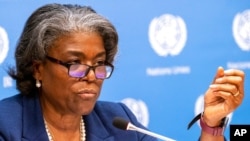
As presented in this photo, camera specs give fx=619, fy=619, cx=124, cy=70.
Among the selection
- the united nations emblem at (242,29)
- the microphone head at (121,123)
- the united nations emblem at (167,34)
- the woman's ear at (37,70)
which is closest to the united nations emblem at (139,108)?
the united nations emblem at (167,34)

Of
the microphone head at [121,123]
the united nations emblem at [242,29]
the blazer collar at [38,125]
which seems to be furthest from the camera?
the united nations emblem at [242,29]

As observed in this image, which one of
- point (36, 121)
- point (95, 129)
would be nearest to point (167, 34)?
point (95, 129)

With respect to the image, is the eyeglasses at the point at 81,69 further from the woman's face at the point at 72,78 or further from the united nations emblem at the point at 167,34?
the united nations emblem at the point at 167,34

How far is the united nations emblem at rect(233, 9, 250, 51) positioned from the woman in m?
1.24

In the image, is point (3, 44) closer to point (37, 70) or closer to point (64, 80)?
point (37, 70)

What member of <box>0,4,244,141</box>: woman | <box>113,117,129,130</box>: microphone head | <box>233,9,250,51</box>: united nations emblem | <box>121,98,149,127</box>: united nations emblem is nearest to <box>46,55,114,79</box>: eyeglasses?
<box>0,4,244,141</box>: woman

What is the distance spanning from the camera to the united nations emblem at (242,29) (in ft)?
9.52

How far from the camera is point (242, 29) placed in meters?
2.92

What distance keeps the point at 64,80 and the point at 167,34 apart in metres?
1.21

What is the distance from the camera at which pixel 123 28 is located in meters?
2.61

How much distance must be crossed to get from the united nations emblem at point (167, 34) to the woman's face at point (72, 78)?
1046 mm

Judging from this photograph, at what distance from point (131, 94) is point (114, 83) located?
0.33 ft

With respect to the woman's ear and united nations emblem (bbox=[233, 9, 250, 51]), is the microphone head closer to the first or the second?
the woman's ear

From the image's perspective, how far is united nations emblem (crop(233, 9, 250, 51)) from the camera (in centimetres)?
290
